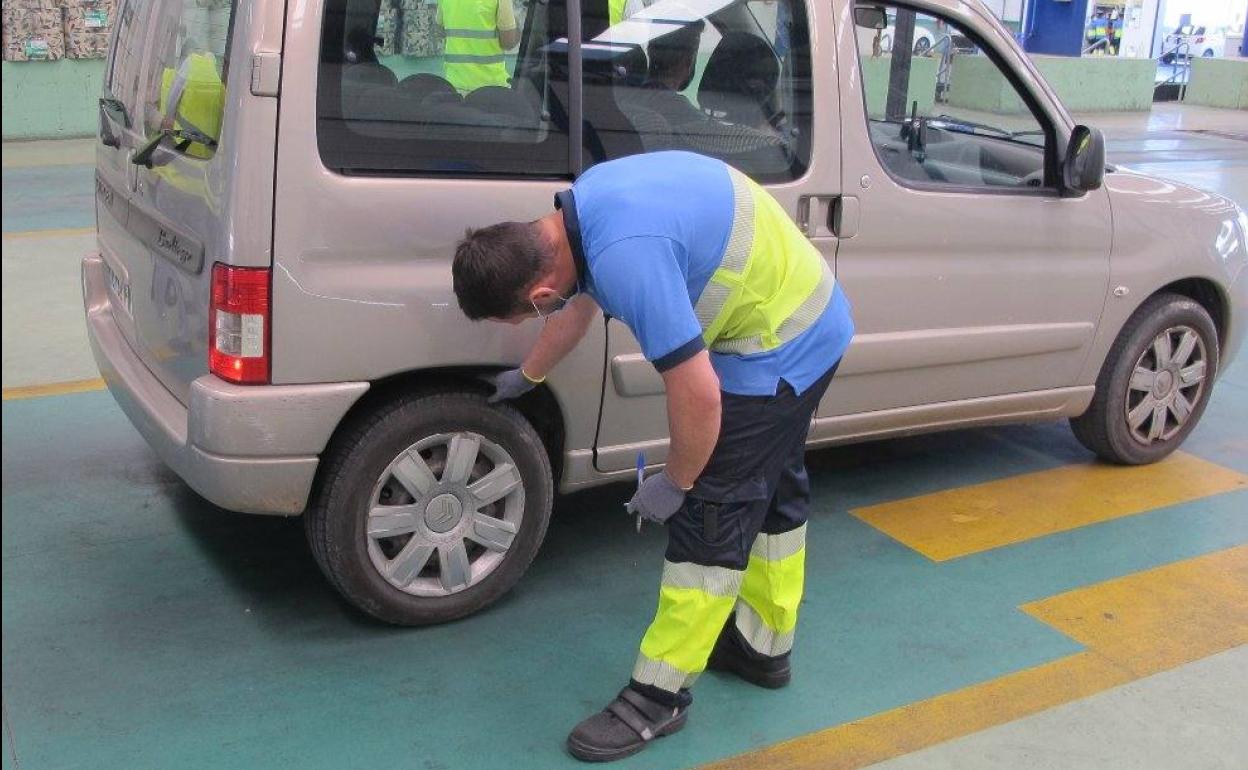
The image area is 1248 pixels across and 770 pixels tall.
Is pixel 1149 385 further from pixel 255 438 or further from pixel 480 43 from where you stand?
pixel 255 438

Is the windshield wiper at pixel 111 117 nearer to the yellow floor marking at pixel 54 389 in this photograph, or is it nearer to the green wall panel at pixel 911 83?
the yellow floor marking at pixel 54 389

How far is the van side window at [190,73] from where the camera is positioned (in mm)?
3145

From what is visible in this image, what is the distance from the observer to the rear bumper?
312cm

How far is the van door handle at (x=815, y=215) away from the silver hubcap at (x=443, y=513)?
1.16 meters

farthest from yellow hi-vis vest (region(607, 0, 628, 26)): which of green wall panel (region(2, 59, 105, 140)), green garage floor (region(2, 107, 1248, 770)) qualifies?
green wall panel (region(2, 59, 105, 140))

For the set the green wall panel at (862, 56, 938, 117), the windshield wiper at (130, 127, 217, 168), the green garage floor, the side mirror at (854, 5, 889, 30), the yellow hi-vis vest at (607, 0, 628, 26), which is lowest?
the green garage floor

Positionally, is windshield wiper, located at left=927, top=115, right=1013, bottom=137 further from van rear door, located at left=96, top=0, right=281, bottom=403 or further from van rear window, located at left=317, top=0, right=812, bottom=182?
van rear door, located at left=96, top=0, right=281, bottom=403

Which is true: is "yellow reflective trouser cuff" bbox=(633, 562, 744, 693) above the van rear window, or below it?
below

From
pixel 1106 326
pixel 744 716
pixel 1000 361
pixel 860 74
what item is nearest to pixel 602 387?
pixel 744 716

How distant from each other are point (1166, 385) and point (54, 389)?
461 cm

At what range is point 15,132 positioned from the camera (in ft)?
41.7

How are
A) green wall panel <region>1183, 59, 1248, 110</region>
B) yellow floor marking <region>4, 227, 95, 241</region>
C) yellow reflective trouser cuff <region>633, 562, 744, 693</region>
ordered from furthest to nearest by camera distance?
green wall panel <region>1183, 59, 1248, 110</region>, yellow floor marking <region>4, 227, 95, 241</region>, yellow reflective trouser cuff <region>633, 562, 744, 693</region>

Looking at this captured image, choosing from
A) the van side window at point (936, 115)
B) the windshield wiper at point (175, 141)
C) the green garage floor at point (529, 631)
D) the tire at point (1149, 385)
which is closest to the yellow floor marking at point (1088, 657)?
the green garage floor at point (529, 631)

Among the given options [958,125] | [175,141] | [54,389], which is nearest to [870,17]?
[958,125]
